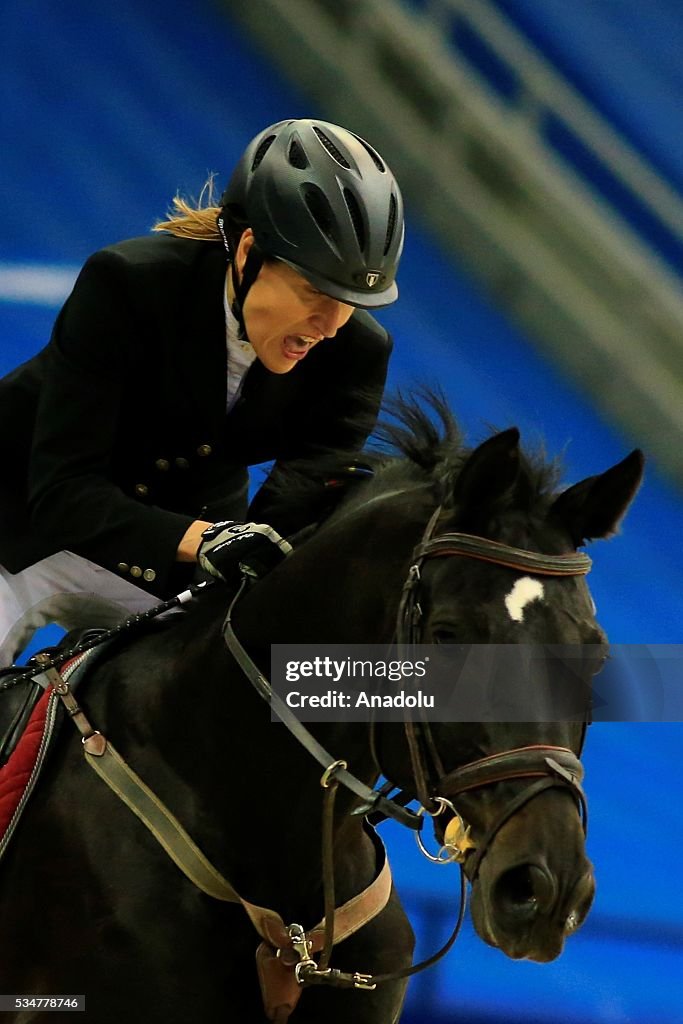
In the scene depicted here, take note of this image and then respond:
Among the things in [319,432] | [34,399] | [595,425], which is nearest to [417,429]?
[319,432]

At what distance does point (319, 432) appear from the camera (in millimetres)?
1975

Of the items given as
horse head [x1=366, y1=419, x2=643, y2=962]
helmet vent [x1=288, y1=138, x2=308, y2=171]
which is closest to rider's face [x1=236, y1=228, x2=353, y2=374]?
helmet vent [x1=288, y1=138, x2=308, y2=171]

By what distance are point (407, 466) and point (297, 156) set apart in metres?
0.51

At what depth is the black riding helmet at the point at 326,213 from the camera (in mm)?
1670

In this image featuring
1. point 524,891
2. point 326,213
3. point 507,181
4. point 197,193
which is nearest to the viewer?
point 524,891

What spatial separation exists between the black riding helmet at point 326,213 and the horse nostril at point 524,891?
2.60 feet

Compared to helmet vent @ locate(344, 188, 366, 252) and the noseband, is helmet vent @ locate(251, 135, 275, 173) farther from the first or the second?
the noseband

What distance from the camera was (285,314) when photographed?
1.73 metres

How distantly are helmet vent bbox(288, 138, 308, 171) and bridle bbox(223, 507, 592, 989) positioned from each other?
616 millimetres

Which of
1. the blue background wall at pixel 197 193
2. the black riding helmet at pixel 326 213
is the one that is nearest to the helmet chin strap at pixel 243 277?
the black riding helmet at pixel 326 213

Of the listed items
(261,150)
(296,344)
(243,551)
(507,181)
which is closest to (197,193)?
(507,181)

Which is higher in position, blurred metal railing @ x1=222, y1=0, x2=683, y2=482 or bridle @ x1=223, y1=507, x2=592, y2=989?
blurred metal railing @ x1=222, y1=0, x2=683, y2=482

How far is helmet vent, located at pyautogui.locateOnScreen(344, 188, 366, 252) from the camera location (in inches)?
66.3

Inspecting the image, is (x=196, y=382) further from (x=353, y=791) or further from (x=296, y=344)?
(x=353, y=791)
